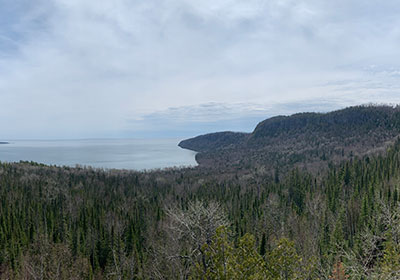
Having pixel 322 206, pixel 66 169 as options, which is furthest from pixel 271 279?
pixel 66 169

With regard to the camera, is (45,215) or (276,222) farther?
(45,215)

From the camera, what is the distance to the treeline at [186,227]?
24061 mm

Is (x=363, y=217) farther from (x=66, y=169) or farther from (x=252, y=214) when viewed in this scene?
(x=66, y=169)

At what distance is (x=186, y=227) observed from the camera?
2247cm

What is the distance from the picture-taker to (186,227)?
22.5 m

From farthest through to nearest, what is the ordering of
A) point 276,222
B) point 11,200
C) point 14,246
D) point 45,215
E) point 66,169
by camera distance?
point 66,169 < point 11,200 < point 45,215 < point 276,222 < point 14,246

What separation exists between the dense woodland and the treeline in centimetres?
20

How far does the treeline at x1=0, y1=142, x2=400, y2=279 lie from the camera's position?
78.9ft

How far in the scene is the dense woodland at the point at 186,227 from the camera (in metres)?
24.1

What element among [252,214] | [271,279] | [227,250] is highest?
[227,250]

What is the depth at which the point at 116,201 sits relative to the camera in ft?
356

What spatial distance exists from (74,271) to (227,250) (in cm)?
4361

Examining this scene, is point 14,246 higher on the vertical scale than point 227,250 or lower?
lower

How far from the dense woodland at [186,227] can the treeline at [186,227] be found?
0.67ft
